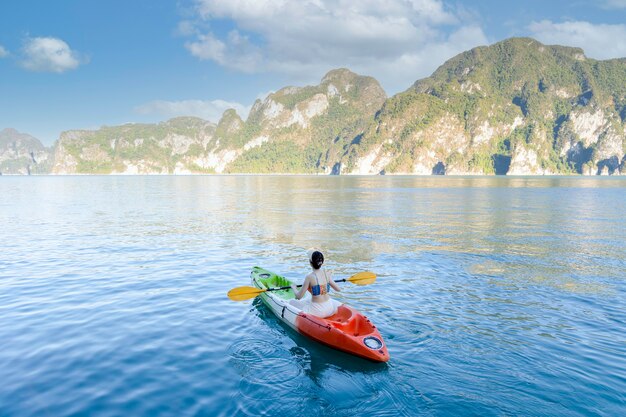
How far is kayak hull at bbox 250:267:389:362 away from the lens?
28.7 ft

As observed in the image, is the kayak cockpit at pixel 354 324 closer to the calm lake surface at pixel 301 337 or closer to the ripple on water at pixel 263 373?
the calm lake surface at pixel 301 337

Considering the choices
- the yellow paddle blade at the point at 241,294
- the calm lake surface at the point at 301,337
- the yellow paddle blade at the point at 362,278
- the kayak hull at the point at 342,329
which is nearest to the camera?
the calm lake surface at the point at 301,337

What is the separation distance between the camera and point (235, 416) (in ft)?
23.0

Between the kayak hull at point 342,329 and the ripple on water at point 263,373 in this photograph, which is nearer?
the ripple on water at point 263,373

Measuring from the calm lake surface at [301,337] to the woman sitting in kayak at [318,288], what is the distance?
0.90m

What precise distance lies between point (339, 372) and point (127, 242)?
64.7 feet

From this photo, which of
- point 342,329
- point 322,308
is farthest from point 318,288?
point 342,329

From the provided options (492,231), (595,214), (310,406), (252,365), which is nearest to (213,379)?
(252,365)

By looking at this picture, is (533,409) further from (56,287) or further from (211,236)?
(211,236)

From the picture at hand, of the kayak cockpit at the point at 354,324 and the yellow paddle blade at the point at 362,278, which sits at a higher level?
the yellow paddle blade at the point at 362,278

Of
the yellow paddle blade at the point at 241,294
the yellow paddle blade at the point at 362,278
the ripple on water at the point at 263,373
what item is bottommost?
the ripple on water at the point at 263,373

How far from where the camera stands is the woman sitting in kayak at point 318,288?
991 centimetres

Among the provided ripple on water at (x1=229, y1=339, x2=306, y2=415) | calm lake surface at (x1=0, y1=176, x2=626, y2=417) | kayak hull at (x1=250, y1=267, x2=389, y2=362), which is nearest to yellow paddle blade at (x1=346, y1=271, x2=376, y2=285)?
calm lake surface at (x1=0, y1=176, x2=626, y2=417)

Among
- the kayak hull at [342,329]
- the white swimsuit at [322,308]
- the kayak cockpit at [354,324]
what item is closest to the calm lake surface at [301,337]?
the kayak hull at [342,329]
